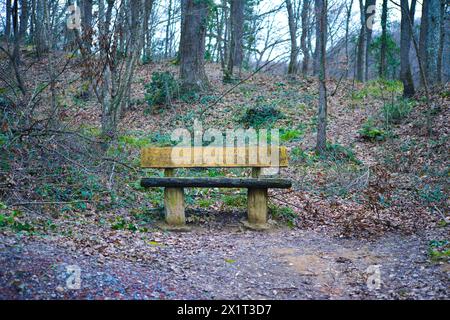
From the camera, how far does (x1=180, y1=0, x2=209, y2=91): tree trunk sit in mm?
15641

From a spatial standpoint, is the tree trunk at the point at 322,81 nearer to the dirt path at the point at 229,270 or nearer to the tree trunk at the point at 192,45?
the dirt path at the point at 229,270

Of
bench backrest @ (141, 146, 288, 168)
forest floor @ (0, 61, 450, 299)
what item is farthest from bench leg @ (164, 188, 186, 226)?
bench backrest @ (141, 146, 288, 168)

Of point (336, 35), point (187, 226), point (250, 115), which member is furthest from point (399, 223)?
point (336, 35)

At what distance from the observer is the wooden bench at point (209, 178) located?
6.50 m

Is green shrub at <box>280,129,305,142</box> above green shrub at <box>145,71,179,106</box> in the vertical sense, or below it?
below

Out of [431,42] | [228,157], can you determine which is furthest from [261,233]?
[431,42]

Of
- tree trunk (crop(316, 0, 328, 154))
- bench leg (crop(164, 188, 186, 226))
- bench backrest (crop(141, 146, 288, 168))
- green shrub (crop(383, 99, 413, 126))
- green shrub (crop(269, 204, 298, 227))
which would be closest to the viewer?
bench leg (crop(164, 188, 186, 226))

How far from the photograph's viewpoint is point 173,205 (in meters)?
6.62

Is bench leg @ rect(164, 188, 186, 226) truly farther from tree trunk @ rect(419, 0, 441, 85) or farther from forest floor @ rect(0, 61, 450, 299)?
tree trunk @ rect(419, 0, 441, 85)

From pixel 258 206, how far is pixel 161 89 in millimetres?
9293
